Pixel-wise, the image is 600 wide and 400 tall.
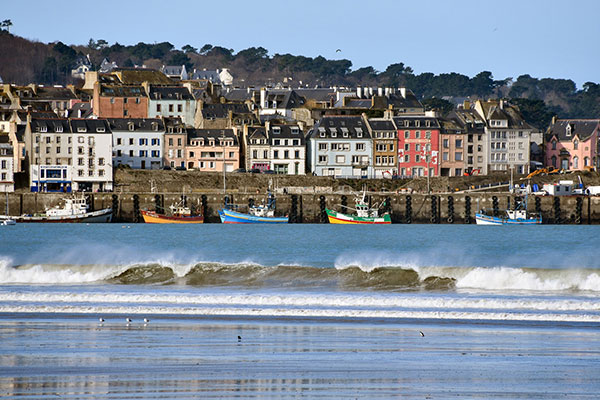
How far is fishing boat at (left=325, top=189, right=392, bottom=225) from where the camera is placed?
243 ft

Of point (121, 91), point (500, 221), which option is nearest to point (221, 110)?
point (121, 91)

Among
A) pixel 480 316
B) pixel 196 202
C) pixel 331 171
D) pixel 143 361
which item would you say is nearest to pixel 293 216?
pixel 196 202

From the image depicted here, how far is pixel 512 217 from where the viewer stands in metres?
75.8

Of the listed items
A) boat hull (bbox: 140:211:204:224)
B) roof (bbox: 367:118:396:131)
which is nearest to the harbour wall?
boat hull (bbox: 140:211:204:224)

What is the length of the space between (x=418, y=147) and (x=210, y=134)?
1836 centimetres

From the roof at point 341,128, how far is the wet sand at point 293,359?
71.2 meters

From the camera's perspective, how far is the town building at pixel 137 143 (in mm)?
87619

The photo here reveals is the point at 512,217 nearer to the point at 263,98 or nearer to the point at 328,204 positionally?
the point at 328,204

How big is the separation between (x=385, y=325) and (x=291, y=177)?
216ft

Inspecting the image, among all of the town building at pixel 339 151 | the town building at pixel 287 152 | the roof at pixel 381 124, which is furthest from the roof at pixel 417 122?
the town building at pixel 287 152

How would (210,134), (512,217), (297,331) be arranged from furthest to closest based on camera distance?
(210,134), (512,217), (297,331)

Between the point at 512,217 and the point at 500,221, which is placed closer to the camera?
the point at 500,221

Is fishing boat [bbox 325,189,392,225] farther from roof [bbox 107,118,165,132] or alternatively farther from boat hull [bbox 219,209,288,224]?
roof [bbox 107,118,165,132]

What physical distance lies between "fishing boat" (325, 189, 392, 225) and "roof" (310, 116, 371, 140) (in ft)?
52.8
